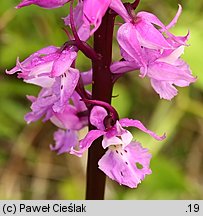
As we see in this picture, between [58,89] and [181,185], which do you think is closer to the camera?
[58,89]

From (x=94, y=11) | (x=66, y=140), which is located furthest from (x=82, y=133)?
(x=94, y=11)

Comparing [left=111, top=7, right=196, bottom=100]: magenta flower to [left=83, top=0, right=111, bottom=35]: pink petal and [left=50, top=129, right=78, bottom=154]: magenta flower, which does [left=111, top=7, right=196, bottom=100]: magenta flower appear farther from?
[left=50, top=129, right=78, bottom=154]: magenta flower

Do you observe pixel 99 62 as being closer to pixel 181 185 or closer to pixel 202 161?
pixel 181 185

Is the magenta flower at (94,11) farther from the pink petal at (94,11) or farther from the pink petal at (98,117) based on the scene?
the pink petal at (98,117)

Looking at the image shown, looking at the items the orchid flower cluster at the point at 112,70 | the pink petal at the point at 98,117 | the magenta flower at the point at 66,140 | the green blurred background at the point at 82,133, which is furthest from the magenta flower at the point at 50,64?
the green blurred background at the point at 82,133

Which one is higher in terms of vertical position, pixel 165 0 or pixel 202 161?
pixel 165 0
